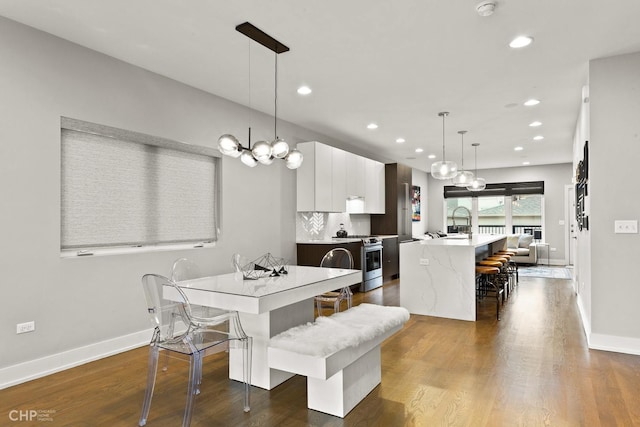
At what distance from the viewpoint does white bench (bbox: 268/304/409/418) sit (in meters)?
2.27

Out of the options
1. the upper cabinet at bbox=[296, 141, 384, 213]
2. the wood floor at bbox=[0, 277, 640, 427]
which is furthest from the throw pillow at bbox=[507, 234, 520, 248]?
the wood floor at bbox=[0, 277, 640, 427]

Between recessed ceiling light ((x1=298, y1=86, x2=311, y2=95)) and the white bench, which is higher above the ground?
recessed ceiling light ((x1=298, y1=86, x2=311, y2=95))

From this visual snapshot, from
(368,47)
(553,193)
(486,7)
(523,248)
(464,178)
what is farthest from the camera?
(553,193)

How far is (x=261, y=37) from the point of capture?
3234mm

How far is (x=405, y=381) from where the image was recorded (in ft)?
9.68

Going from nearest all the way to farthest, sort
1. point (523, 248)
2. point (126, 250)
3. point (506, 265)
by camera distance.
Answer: point (126, 250)
point (506, 265)
point (523, 248)

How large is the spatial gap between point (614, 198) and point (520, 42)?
5.65 ft

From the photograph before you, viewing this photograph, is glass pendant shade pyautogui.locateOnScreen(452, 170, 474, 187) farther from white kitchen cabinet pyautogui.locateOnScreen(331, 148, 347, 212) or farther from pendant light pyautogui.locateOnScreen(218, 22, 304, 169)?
pendant light pyautogui.locateOnScreen(218, 22, 304, 169)

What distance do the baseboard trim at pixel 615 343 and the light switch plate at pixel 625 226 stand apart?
0.98 m

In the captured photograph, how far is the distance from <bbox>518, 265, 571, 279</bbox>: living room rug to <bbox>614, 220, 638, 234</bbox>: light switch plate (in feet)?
16.9

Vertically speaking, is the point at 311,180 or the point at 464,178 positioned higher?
the point at 464,178

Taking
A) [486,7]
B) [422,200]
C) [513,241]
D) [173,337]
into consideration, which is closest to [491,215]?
[513,241]

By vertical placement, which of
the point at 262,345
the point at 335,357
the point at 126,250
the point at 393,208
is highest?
the point at 393,208

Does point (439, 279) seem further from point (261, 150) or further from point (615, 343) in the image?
point (261, 150)
